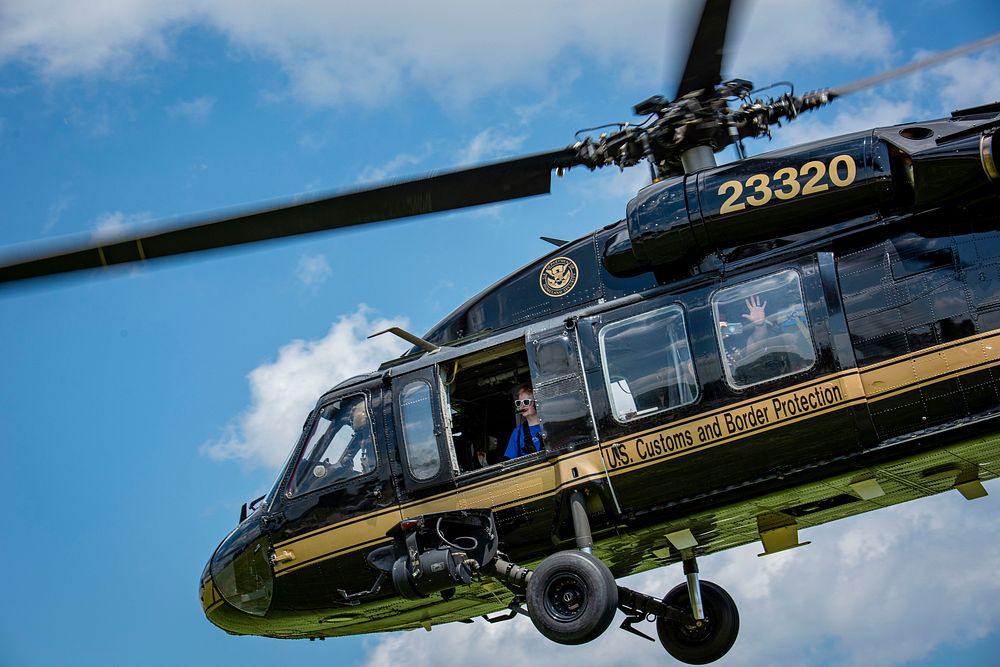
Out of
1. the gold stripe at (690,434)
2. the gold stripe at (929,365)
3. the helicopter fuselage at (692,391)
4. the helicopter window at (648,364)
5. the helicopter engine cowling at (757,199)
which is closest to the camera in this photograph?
the gold stripe at (929,365)

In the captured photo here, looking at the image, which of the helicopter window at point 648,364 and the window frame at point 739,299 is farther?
the helicopter window at point 648,364

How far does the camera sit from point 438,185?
10.7 meters

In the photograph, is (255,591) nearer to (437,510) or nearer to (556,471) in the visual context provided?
(437,510)

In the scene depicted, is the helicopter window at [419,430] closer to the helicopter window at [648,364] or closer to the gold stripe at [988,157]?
the helicopter window at [648,364]

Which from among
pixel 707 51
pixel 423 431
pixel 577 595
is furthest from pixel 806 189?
pixel 423 431

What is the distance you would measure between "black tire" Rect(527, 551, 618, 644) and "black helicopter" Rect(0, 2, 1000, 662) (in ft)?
0.07

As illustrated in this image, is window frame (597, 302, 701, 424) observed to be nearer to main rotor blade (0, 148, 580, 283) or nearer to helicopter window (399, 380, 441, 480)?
main rotor blade (0, 148, 580, 283)

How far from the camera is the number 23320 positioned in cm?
1039

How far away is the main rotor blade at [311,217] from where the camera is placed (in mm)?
10453

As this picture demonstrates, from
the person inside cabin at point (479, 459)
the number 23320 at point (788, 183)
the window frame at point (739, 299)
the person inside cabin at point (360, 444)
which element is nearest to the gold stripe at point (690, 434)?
the window frame at point (739, 299)

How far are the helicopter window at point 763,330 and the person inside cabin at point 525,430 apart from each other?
212 cm

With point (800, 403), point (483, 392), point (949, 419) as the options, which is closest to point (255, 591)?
point (483, 392)

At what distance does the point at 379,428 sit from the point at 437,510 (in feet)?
3.64

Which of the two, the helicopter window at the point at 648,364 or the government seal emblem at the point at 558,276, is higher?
the government seal emblem at the point at 558,276
